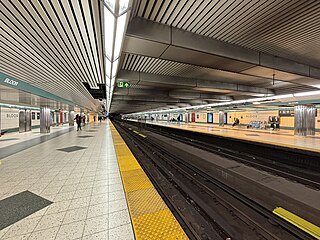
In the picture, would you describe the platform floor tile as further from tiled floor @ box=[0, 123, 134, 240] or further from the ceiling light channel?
the ceiling light channel

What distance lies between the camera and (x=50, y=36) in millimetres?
3598

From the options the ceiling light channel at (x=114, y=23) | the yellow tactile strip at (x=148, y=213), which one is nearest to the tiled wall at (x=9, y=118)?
the ceiling light channel at (x=114, y=23)

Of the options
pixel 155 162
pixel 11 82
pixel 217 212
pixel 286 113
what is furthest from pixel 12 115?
pixel 286 113

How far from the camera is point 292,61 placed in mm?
6527

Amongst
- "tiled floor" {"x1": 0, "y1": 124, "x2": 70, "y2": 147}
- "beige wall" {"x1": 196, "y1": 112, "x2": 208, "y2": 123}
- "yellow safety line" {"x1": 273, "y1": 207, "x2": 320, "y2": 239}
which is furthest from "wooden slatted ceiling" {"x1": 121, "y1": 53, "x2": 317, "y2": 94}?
"beige wall" {"x1": 196, "y1": 112, "x2": 208, "y2": 123}

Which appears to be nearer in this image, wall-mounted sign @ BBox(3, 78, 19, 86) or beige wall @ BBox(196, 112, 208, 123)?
wall-mounted sign @ BBox(3, 78, 19, 86)

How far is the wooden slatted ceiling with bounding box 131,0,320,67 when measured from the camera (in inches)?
139

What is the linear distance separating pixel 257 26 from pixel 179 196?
486cm

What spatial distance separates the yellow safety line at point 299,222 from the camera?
7.05 ft

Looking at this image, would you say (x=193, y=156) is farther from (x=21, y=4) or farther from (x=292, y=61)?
(x=21, y=4)

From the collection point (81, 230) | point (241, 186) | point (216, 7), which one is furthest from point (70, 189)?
point (216, 7)

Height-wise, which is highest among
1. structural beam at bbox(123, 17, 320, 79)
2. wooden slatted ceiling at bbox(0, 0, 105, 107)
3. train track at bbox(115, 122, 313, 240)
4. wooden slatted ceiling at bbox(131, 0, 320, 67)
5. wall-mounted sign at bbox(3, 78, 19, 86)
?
wooden slatted ceiling at bbox(131, 0, 320, 67)

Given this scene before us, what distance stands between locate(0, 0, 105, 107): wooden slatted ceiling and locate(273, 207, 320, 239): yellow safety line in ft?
15.7

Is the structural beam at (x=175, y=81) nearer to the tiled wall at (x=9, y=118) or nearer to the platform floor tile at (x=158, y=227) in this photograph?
the platform floor tile at (x=158, y=227)
